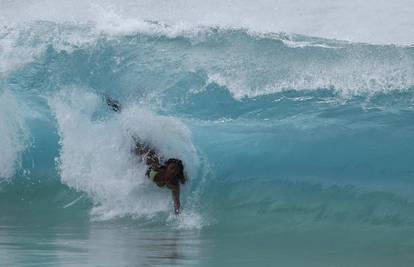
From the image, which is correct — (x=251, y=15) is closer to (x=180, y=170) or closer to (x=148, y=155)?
(x=148, y=155)

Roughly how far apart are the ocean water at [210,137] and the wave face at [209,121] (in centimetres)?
2

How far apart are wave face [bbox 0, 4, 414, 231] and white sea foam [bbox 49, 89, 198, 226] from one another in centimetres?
2

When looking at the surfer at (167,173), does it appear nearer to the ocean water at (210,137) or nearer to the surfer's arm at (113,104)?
the ocean water at (210,137)

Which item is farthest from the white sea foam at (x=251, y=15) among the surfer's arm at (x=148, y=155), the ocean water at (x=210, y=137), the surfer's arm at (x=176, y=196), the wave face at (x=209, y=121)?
the surfer's arm at (x=176, y=196)

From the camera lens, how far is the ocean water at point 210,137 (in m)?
8.20

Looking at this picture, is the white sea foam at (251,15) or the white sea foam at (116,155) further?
the white sea foam at (251,15)

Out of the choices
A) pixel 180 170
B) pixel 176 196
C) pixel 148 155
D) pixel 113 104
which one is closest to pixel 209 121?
pixel 113 104

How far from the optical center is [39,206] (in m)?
10.2

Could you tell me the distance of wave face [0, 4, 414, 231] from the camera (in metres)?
9.43

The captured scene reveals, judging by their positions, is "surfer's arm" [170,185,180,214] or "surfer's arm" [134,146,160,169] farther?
"surfer's arm" [134,146,160,169]

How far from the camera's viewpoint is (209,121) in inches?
438

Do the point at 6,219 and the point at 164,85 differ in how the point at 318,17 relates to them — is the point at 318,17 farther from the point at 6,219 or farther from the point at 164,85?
the point at 6,219

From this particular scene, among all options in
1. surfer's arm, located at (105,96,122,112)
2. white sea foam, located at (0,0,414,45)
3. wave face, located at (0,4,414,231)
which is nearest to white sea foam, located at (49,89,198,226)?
wave face, located at (0,4,414,231)

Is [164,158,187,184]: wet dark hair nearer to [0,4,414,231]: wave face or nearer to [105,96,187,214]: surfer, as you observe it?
[105,96,187,214]: surfer
